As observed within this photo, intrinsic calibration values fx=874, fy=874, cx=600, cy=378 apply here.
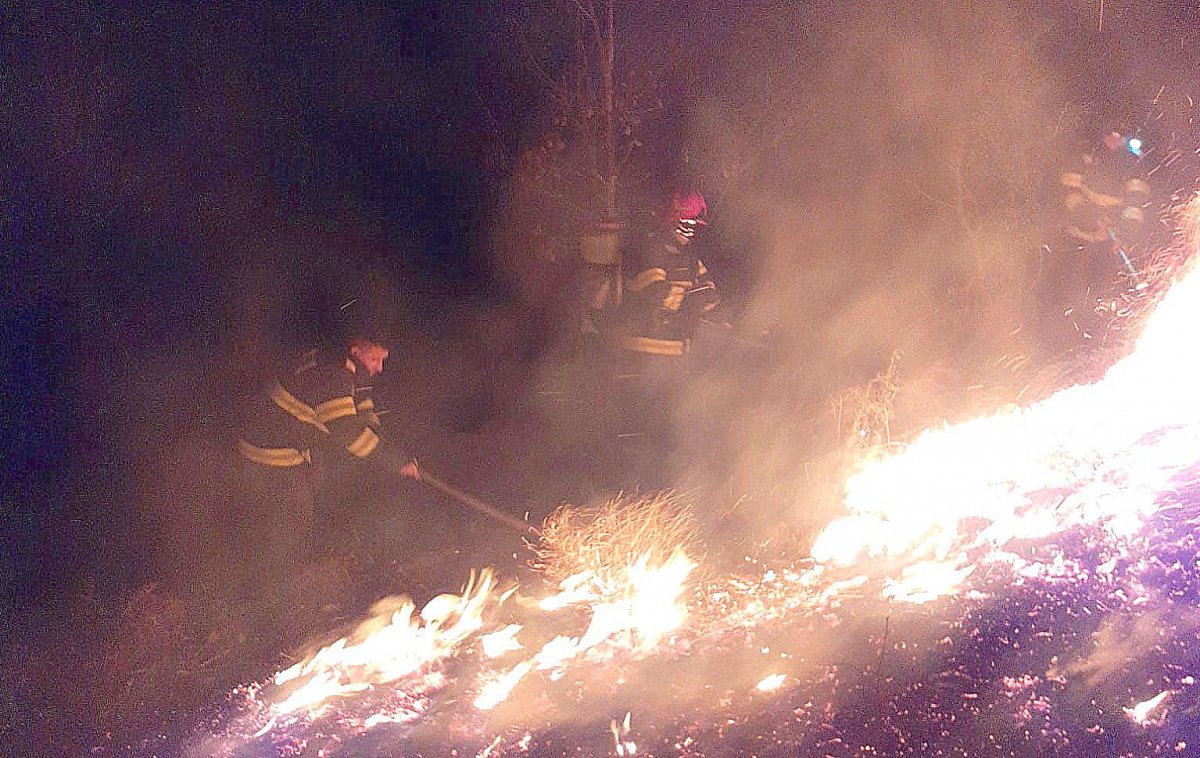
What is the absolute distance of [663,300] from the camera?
636cm

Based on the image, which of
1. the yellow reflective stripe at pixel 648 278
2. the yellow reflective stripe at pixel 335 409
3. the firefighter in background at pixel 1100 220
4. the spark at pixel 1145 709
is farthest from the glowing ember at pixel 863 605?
the firefighter in background at pixel 1100 220

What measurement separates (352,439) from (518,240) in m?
2.85

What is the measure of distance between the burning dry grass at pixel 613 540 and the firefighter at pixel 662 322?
47.0 inches

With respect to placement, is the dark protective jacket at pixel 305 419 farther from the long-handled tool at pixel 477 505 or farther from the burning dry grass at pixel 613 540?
the burning dry grass at pixel 613 540

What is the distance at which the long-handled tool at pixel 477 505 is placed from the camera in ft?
17.6

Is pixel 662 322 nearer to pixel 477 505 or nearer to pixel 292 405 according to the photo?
pixel 477 505

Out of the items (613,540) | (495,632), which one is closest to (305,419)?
(495,632)

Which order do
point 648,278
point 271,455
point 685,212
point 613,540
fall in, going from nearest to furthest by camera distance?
1. point 613,540
2. point 271,455
3. point 648,278
4. point 685,212

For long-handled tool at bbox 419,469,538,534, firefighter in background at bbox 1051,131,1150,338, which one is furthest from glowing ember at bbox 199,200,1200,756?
firefighter in background at bbox 1051,131,1150,338

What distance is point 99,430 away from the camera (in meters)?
5.27

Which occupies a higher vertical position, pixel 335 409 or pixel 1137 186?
pixel 1137 186

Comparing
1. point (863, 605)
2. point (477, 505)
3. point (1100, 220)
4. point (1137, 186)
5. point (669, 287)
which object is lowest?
point (863, 605)

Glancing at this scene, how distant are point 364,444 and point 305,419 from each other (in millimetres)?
366

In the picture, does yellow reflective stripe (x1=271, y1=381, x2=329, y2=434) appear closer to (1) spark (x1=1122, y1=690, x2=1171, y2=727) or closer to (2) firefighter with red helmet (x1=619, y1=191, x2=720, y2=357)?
(2) firefighter with red helmet (x1=619, y1=191, x2=720, y2=357)
